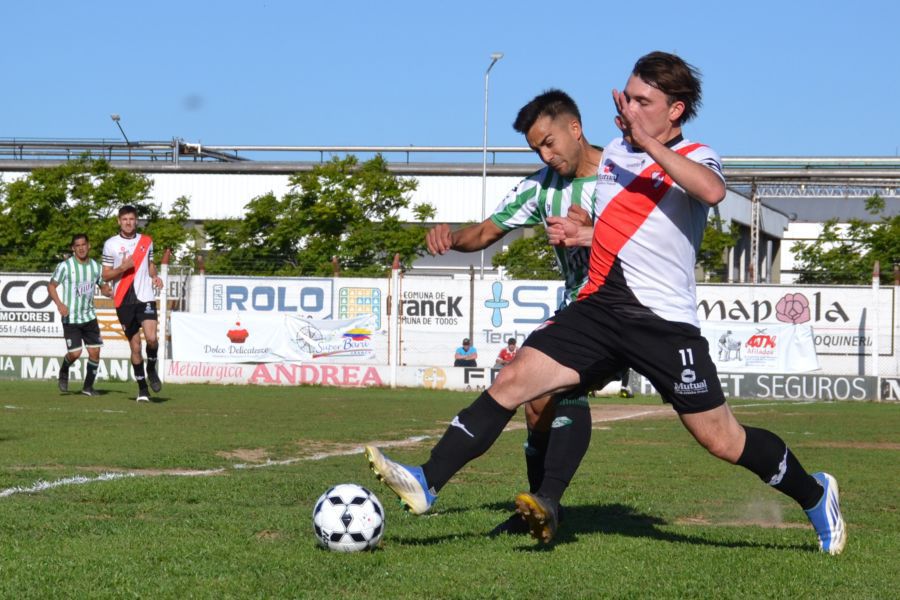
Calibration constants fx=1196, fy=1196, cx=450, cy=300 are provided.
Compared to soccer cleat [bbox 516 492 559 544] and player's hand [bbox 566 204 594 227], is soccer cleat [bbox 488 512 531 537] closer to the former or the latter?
soccer cleat [bbox 516 492 559 544]

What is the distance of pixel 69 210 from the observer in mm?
40156

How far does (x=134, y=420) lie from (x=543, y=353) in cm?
855

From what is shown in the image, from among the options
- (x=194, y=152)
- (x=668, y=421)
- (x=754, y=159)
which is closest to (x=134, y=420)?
(x=668, y=421)

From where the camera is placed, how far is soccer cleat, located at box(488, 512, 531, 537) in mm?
5457

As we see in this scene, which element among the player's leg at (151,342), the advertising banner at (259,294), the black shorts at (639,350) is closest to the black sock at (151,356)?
the player's leg at (151,342)

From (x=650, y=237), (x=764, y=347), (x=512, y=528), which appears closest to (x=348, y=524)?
(x=512, y=528)

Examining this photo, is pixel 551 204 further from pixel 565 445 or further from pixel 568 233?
pixel 565 445

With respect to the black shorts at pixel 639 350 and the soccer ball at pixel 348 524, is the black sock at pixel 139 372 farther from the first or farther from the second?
the black shorts at pixel 639 350

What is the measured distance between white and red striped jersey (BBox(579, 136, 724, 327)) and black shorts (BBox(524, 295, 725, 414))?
6cm

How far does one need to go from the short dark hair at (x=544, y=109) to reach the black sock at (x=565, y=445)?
1332mm

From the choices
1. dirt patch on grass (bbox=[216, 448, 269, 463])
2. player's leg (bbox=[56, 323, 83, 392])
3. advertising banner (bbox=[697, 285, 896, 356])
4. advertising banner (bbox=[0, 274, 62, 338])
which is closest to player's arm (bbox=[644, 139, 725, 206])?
dirt patch on grass (bbox=[216, 448, 269, 463])

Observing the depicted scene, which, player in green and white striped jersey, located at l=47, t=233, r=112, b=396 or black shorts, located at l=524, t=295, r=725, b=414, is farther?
player in green and white striped jersey, located at l=47, t=233, r=112, b=396

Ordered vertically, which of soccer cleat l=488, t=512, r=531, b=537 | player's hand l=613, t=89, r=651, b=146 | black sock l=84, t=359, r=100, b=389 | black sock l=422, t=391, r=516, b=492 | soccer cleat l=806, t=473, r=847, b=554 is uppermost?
player's hand l=613, t=89, r=651, b=146

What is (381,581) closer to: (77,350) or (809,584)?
(809,584)
